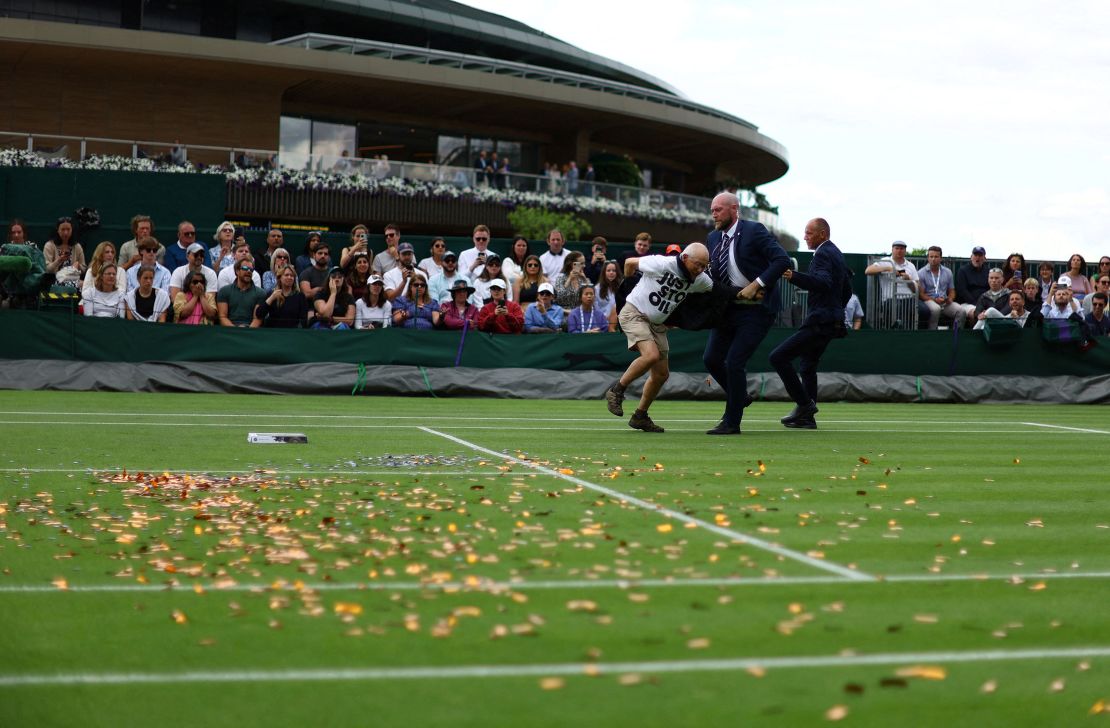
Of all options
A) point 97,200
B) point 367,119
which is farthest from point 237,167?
point 97,200

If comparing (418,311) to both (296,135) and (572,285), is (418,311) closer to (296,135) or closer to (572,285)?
(572,285)

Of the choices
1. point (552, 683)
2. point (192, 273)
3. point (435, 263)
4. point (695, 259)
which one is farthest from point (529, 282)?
point (552, 683)

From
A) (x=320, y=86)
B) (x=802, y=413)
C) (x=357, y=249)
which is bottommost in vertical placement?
(x=802, y=413)

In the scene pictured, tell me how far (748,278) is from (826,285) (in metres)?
1.30

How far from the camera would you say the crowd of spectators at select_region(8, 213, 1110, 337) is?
19.2 metres

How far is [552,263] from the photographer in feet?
73.5

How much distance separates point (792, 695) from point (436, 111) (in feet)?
159

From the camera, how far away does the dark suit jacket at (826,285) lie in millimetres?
13695

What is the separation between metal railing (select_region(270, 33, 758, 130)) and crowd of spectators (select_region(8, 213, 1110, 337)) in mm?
24240

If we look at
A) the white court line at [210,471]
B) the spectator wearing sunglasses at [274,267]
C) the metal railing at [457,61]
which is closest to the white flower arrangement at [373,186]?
the metal railing at [457,61]

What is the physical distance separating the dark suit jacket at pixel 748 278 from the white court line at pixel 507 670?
840 centimetres

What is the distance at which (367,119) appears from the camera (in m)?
49.3

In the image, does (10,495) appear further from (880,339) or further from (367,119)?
(367,119)

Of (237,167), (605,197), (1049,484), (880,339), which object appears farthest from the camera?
(605,197)
